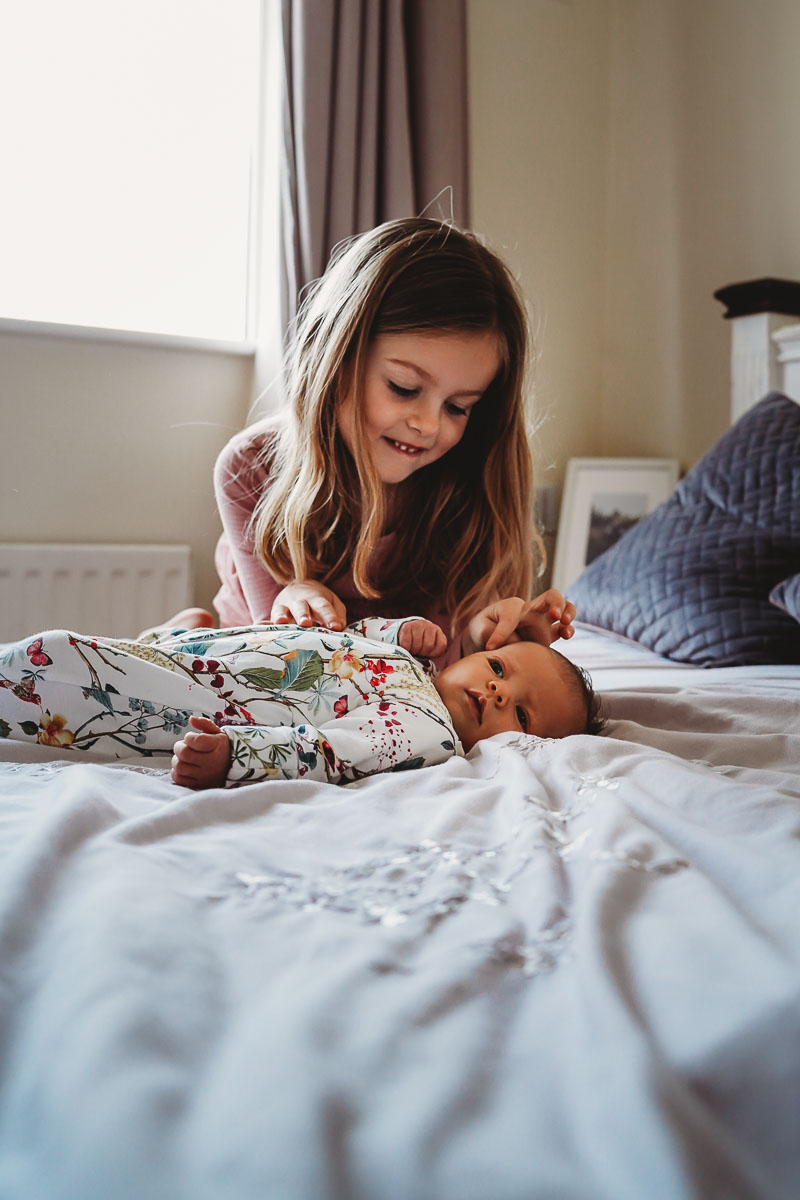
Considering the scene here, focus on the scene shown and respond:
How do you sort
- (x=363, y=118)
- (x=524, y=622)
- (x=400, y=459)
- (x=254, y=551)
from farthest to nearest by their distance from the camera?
1. (x=363, y=118)
2. (x=254, y=551)
3. (x=400, y=459)
4. (x=524, y=622)

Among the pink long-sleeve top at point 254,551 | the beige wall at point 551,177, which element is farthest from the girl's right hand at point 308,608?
the beige wall at point 551,177

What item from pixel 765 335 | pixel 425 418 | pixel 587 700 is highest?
pixel 765 335

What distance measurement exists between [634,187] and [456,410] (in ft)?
6.02

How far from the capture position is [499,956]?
534mm

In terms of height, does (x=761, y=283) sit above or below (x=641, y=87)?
below

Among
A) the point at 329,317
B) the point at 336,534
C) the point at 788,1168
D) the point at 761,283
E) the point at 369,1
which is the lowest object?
the point at 788,1168

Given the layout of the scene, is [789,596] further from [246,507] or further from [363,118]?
[363,118]

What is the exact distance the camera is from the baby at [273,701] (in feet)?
3.12

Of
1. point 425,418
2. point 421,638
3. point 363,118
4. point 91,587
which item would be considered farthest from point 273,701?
point 363,118

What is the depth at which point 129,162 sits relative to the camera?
246cm

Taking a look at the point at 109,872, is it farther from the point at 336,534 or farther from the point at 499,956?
the point at 336,534

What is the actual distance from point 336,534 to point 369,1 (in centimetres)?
156

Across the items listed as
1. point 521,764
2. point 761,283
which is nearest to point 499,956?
point 521,764

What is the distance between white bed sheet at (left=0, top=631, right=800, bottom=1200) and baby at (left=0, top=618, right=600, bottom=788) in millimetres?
126
